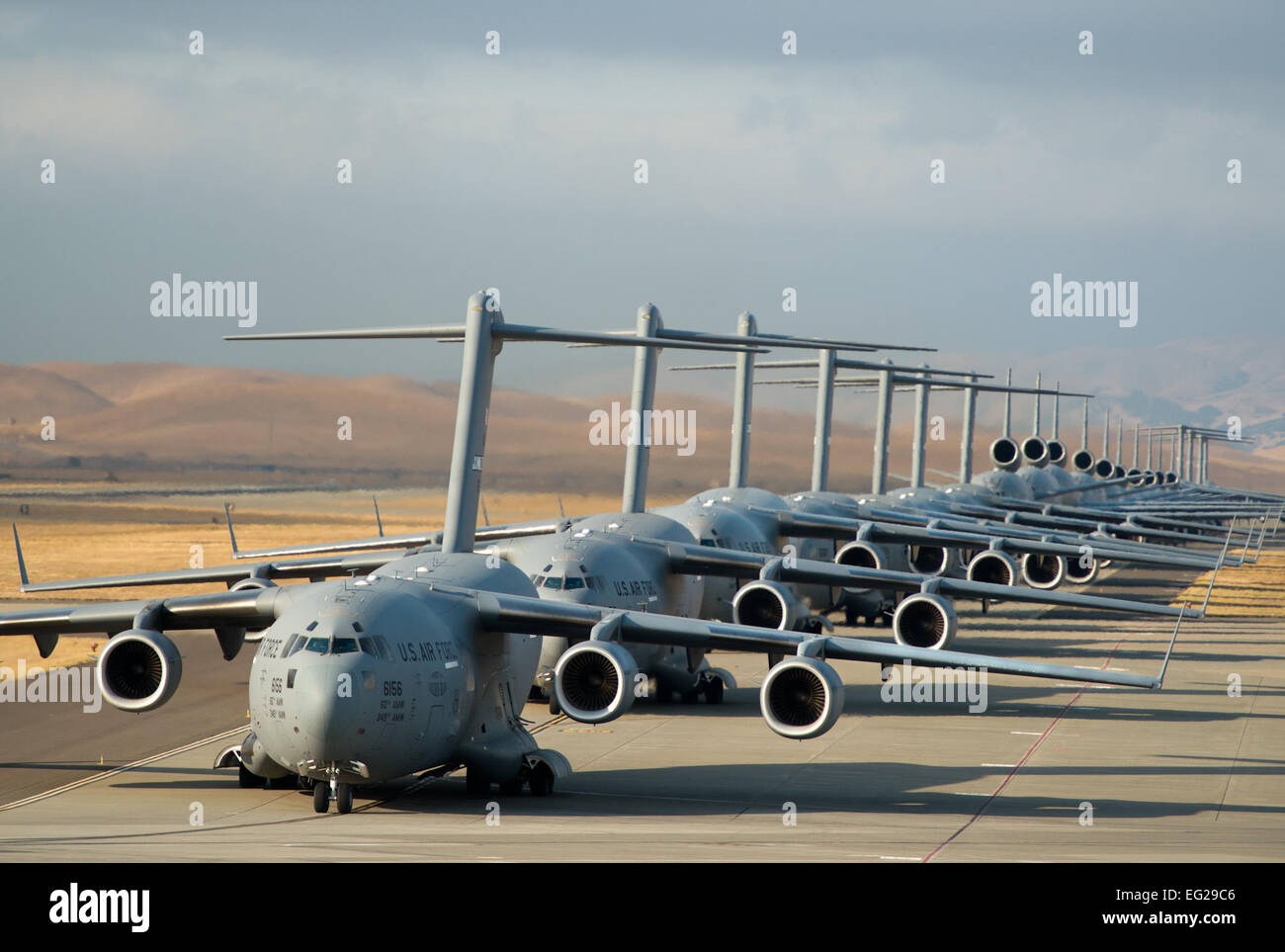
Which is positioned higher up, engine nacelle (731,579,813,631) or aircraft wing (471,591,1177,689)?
aircraft wing (471,591,1177,689)

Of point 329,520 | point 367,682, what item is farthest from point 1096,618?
point 329,520

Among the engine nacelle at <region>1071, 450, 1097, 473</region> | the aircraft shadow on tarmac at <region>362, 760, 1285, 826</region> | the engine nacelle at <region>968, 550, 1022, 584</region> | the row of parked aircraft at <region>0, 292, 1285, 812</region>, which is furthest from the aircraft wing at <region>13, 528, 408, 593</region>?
the engine nacelle at <region>1071, 450, 1097, 473</region>

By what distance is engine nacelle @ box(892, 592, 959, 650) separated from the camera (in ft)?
94.5

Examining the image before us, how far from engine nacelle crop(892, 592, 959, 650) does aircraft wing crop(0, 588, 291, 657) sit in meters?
12.6

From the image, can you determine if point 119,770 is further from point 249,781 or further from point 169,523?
point 169,523

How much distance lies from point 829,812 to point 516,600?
5052 millimetres

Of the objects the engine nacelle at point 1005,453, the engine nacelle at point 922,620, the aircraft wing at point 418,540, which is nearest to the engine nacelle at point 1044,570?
the engine nacelle at point 922,620

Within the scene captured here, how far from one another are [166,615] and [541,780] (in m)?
5.70

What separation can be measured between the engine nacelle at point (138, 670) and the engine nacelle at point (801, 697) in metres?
7.73

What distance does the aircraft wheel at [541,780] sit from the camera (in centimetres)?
2148

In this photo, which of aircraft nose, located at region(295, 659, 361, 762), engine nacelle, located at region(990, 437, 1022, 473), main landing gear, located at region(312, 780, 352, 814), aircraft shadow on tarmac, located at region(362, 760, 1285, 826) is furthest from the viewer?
engine nacelle, located at region(990, 437, 1022, 473)

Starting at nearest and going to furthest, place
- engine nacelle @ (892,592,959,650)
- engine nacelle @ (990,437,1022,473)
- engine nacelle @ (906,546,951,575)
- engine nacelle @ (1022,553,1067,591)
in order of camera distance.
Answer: engine nacelle @ (892,592,959,650)
engine nacelle @ (1022,553,1067,591)
engine nacelle @ (906,546,951,575)
engine nacelle @ (990,437,1022,473)

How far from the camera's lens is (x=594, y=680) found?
19.3 meters

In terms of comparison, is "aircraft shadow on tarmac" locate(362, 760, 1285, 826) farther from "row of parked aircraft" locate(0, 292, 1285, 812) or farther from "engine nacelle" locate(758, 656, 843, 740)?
"engine nacelle" locate(758, 656, 843, 740)
